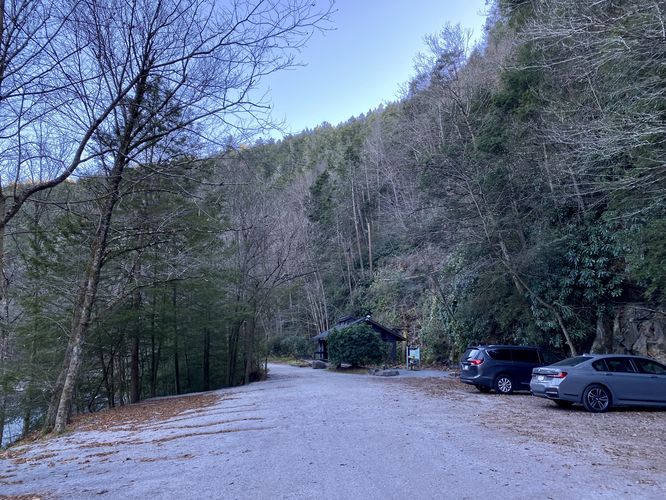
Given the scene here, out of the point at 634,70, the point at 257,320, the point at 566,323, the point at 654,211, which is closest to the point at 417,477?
the point at 634,70

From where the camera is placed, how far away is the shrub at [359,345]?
34.9 m

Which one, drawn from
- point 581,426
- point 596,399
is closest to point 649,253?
point 596,399

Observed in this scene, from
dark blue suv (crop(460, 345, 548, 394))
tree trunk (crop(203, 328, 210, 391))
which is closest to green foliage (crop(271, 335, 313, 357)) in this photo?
tree trunk (crop(203, 328, 210, 391))

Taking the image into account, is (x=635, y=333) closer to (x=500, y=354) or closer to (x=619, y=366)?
(x=500, y=354)

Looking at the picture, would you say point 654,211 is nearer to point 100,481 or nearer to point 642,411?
point 642,411

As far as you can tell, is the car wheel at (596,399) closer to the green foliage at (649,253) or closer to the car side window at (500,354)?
the green foliage at (649,253)

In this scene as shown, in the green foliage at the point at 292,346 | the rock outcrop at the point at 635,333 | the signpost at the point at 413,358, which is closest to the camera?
the rock outcrop at the point at 635,333

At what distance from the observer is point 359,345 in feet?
114

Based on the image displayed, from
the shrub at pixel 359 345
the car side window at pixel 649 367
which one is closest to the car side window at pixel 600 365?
the car side window at pixel 649 367

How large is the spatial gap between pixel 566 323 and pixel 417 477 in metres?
17.2

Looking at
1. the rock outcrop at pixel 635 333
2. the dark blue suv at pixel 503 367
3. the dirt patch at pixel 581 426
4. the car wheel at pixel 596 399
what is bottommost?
the dirt patch at pixel 581 426

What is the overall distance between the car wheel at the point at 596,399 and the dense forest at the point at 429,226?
4.24 m

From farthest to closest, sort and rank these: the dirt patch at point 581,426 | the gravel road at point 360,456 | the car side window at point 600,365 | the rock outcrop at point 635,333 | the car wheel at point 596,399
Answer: the rock outcrop at point 635,333 < the car side window at point 600,365 < the car wheel at point 596,399 < the dirt patch at point 581,426 < the gravel road at point 360,456

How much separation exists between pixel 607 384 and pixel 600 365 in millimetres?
468
